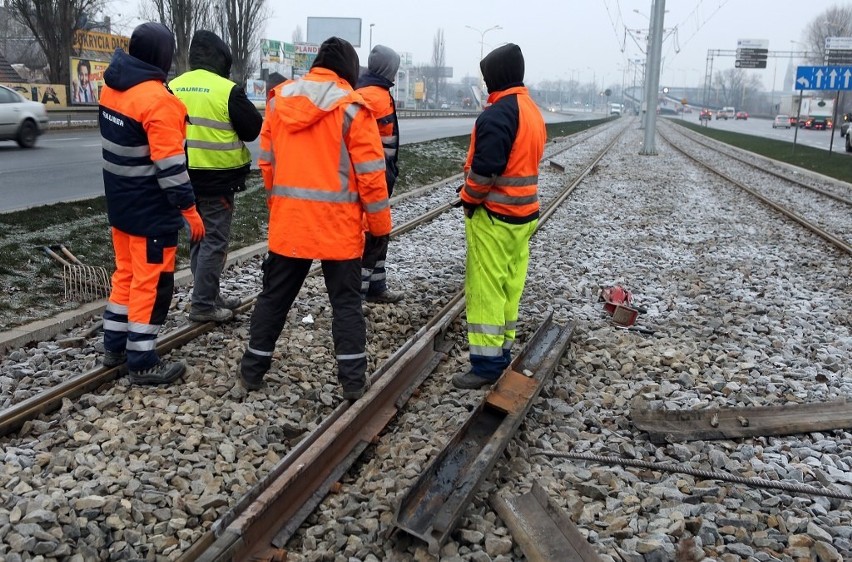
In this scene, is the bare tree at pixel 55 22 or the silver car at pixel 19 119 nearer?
the silver car at pixel 19 119

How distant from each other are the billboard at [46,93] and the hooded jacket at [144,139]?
31537 mm

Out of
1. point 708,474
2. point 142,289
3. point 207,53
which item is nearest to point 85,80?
point 207,53

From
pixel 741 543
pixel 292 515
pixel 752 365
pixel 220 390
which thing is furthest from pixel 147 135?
pixel 752 365

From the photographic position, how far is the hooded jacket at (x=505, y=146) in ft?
15.3

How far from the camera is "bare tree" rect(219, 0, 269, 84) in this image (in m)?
39.2

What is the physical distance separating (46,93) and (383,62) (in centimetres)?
3228

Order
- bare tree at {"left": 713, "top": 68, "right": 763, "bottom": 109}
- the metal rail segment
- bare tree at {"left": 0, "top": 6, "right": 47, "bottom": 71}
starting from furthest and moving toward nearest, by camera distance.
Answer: bare tree at {"left": 713, "top": 68, "right": 763, "bottom": 109} < bare tree at {"left": 0, "top": 6, "right": 47, "bottom": 71} < the metal rail segment

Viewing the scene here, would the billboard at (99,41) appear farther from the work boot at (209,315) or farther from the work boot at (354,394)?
the work boot at (354,394)

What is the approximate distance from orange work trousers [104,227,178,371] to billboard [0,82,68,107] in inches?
1238

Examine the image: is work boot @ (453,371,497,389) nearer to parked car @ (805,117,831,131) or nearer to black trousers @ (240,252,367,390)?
black trousers @ (240,252,367,390)

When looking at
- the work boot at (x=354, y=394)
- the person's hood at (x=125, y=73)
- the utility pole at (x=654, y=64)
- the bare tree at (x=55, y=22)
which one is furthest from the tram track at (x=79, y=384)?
the bare tree at (x=55, y=22)

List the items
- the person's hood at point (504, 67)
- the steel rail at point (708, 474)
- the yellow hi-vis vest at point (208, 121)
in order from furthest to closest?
the yellow hi-vis vest at point (208, 121) → the person's hood at point (504, 67) → the steel rail at point (708, 474)

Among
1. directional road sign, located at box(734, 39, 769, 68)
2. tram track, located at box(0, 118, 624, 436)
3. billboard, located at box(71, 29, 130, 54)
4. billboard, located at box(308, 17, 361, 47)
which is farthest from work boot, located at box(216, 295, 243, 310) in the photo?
directional road sign, located at box(734, 39, 769, 68)

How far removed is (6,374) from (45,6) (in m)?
32.1
